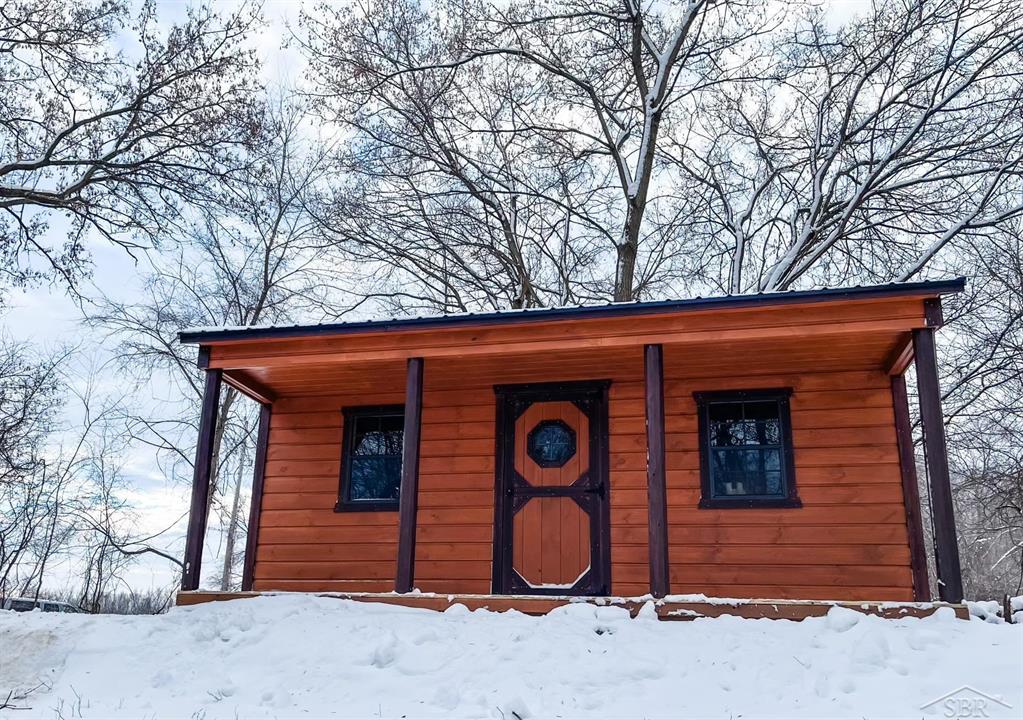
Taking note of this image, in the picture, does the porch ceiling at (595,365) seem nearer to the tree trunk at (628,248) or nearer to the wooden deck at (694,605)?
the wooden deck at (694,605)

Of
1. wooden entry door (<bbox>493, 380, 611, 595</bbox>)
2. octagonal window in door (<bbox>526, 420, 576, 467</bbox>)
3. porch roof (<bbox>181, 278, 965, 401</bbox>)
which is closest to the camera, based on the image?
porch roof (<bbox>181, 278, 965, 401</bbox>)

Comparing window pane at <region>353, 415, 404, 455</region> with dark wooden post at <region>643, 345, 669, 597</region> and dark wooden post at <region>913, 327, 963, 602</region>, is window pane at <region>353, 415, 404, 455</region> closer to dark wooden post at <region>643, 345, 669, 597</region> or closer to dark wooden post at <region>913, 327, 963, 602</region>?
dark wooden post at <region>643, 345, 669, 597</region>

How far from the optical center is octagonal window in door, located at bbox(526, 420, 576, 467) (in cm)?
857

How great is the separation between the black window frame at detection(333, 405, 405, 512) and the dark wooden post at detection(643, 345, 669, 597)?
337 centimetres

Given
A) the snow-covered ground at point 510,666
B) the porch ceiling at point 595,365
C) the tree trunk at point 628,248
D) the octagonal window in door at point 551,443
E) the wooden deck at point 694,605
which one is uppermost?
the tree trunk at point 628,248

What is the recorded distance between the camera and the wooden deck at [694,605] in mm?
5875

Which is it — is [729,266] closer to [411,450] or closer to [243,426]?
[411,450]

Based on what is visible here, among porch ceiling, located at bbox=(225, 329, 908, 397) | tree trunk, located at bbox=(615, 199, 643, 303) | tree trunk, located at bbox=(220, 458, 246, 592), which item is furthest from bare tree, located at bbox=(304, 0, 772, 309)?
tree trunk, located at bbox=(220, 458, 246, 592)

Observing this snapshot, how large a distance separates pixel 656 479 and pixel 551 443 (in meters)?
2.05

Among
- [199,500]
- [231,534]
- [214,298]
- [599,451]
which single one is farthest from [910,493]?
[231,534]

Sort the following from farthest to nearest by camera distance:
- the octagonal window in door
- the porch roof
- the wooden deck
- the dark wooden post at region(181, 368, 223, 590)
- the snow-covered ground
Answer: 1. the octagonal window in door
2. the dark wooden post at region(181, 368, 223, 590)
3. the porch roof
4. the wooden deck
5. the snow-covered ground

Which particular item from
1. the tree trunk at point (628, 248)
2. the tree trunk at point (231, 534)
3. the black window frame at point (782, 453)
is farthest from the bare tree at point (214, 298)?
the black window frame at point (782, 453)

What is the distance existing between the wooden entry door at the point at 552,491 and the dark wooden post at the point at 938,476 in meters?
3.17

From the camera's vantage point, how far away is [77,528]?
18484mm
